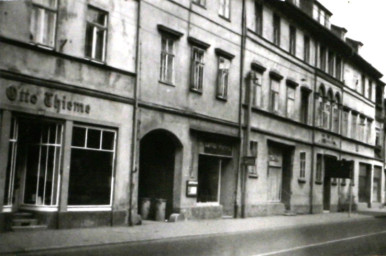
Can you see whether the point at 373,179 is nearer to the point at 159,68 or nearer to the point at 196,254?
the point at 159,68

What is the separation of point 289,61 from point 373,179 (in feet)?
68.8

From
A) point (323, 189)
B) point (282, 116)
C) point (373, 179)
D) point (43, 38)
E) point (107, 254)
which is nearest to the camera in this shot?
point (107, 254)

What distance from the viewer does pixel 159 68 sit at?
70.6 ft

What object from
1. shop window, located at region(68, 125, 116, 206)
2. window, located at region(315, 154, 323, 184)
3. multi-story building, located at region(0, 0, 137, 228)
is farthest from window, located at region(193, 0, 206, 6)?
window, located at region(315, 154, 323, 184)

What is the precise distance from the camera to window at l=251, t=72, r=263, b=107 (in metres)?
28.4

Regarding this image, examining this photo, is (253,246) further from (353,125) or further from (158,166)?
(353,125)

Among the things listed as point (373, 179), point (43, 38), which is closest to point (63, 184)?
point (43, 38)

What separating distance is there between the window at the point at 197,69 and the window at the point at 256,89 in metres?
4.57

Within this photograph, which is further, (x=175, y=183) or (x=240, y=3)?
(x=240, y=3)

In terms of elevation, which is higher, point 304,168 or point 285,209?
point 304,168

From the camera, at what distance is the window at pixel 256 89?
2838 cm

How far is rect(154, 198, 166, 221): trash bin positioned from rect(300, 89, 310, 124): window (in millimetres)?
15426

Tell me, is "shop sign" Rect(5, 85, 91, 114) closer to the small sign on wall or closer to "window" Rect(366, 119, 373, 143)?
the small sign on wall

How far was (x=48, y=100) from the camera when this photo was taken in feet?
55.1
